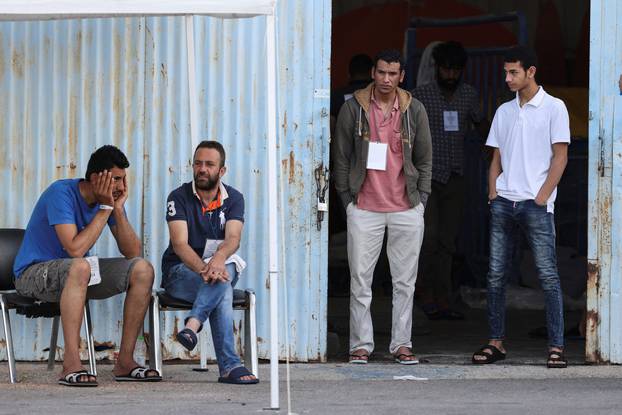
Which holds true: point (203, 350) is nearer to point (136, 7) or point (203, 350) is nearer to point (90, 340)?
point (90, 340)

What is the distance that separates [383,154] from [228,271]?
136 cm

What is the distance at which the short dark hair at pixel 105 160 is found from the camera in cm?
780

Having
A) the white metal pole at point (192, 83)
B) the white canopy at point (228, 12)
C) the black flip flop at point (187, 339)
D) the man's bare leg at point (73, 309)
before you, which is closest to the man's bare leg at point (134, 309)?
the man's bare leg at point (73, 309)

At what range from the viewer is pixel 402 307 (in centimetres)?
862

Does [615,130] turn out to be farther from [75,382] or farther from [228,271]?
[75,382]

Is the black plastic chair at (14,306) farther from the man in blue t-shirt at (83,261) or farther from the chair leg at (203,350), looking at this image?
the chair leg at (203,350)

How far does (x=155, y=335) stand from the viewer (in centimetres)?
781

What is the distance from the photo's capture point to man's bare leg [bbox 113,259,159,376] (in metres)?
7.77

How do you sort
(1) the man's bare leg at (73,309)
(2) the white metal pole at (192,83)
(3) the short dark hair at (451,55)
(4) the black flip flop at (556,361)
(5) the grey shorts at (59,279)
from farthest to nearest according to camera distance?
(3) the short dark hair at (451,55), (4) the black flip flop at (556,361), (2) the white metal pole at (192,83), (5) the grey shorts at (59,279), (1) the man's bare leg at (73,309)

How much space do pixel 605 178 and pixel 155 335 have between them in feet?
9.63

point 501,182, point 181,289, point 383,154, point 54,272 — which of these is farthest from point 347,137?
point 54,272

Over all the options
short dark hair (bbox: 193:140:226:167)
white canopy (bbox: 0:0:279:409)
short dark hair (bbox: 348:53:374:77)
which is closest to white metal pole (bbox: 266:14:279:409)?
white canopy (bbox: 0:0:279:409)

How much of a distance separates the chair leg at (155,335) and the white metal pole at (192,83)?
3.44 feet

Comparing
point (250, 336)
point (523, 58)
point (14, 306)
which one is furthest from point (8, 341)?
point (523, 58)
